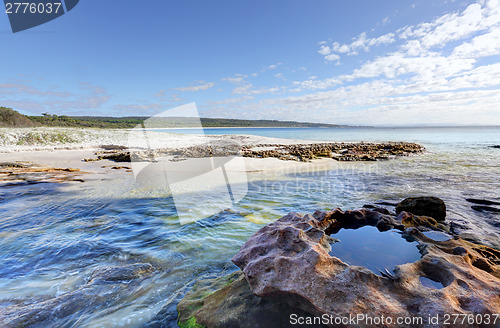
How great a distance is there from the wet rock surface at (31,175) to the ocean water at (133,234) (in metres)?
1.04

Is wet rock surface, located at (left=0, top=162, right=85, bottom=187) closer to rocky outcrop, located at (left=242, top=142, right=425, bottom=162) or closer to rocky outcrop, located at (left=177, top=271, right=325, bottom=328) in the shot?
rocky outcrop, located at (left=177, top=271, right=325, bottom=328)

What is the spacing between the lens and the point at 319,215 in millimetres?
4066

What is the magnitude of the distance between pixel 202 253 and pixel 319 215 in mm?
2426

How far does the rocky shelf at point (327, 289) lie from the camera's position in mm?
2037

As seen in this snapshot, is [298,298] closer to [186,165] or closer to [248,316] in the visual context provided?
[248,316]

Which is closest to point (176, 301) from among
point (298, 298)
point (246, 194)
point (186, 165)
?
point (298, 298)

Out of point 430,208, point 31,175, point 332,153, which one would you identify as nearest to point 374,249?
point 430,208

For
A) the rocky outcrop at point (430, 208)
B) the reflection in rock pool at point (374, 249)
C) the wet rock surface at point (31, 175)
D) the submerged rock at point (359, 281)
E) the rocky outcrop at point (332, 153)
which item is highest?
the wet rock surface at point (31, 175)

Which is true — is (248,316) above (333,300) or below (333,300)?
below

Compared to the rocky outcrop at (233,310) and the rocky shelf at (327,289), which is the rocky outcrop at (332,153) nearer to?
the rocky shelf at (327,289)

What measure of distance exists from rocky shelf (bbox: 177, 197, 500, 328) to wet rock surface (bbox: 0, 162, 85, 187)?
36.9ft

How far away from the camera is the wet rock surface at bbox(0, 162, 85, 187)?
10.4 metres

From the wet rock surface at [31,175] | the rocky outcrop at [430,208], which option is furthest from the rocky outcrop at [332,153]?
the rocky outcrop at [430,208]

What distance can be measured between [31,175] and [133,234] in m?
10.2
